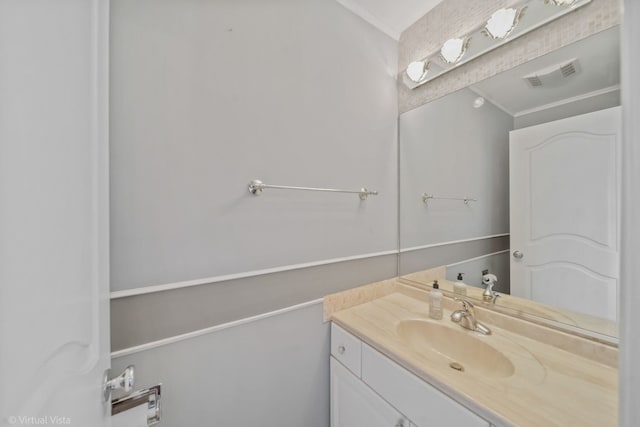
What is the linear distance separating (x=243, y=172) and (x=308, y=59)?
663 millimetres

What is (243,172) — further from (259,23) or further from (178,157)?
(259,23)

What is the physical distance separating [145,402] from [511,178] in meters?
1.68

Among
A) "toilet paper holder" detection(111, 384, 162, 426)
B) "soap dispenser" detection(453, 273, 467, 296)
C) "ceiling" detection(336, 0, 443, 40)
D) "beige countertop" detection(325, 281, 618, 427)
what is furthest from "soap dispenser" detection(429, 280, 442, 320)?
"ceiling" detection(336, 0, 443, 40)

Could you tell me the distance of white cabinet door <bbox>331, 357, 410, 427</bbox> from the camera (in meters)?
0.85

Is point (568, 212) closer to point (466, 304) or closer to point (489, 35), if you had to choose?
point (466, 304)

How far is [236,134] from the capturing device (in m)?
0.94

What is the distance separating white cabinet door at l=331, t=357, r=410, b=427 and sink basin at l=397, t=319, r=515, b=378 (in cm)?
24

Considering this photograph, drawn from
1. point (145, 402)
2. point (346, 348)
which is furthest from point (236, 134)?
point (346, 348)

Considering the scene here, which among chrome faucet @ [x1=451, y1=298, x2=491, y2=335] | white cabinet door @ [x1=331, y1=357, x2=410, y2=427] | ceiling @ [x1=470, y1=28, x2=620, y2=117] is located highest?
ceiling @ [x1=470, y1=28, x2=620, y2=117]

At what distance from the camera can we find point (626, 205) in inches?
13.1

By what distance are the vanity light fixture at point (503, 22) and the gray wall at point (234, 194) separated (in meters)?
0.61

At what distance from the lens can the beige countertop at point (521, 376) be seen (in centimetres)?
60

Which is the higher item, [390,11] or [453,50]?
[390,11]

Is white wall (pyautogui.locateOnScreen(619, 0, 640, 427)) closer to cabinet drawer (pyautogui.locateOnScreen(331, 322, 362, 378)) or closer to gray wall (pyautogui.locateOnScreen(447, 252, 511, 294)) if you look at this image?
cabinet drawer (pyautogui.locateOnScreen(331, 322, 362, 378))
